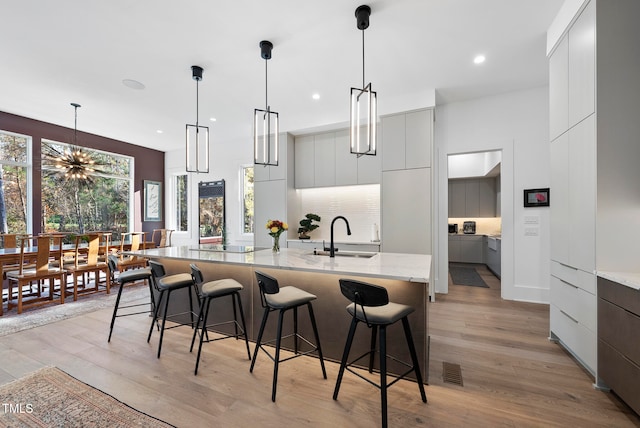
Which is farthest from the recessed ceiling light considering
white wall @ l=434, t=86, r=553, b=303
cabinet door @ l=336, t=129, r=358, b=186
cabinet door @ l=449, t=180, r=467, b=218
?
cabinet door @ l=449, t=180, r=467, b=218

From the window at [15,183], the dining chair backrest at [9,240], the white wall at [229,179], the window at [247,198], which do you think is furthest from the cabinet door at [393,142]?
the window at [15,183]

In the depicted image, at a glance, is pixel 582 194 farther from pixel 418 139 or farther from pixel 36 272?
pixel 36 272

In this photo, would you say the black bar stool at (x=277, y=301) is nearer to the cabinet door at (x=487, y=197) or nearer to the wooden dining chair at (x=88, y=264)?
the wooden dining chair at (x=88, y=264)

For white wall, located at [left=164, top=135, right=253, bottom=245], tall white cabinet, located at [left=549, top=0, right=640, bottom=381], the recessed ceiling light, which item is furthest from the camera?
white wall, located at [left=164, top=135, right=253, bottom=245]

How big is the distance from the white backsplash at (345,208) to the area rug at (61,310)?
9.57 feet

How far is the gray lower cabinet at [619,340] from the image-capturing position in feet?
5.61

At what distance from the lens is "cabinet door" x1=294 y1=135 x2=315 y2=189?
212 inches

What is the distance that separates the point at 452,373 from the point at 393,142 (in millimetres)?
3258

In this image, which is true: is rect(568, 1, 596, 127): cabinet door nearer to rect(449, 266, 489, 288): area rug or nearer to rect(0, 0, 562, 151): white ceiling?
rect(0, 0, 562, 151): white ceiling

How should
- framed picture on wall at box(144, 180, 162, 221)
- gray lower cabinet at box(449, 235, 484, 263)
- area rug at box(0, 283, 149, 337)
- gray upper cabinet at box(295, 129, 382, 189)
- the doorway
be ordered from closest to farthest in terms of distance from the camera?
area rug at box(0, 283, 149, 337) < gray upper cabinet at box(295, 129, 382, 189) < the doorway < gray lower cabinet at box(449, 235, 484, 263) < framed picture on wall at box(144, 180, 162, 221)

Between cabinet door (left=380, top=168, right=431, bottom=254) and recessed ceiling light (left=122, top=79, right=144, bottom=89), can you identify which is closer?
recessed ceiling light (left=122, top=79, right=144, bottom=89)

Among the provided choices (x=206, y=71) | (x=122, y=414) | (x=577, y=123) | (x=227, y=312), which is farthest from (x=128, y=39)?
(x=577, y=123)

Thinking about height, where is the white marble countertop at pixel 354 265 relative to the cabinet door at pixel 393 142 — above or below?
below

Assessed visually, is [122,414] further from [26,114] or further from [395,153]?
[26,114]
